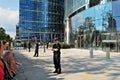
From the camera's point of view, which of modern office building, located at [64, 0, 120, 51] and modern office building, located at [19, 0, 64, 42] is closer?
modern office building, located at [64, 0, 120, 51]

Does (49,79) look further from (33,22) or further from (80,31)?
(33,22)

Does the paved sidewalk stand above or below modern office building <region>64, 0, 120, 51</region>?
below

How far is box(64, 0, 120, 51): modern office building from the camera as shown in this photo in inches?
1499

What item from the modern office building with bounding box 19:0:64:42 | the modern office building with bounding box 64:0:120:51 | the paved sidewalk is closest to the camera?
the paved sidewalk

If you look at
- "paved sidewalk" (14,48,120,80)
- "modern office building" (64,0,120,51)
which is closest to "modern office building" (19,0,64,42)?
"modern office building" (64,0,120,51)

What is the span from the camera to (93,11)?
43.9 meters

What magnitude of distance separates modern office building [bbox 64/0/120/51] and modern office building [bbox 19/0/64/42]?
1608 inches

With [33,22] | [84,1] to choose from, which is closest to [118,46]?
[84,1]

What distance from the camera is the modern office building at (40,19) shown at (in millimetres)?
94525

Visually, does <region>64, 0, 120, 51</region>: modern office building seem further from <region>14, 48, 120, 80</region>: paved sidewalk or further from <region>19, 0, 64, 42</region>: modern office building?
<region>19, 0, 64, 42</region>: modern office building

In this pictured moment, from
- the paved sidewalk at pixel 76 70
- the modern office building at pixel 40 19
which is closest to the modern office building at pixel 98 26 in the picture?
the paved sidewalk at pixel 76 70

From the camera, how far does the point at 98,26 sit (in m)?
41.9

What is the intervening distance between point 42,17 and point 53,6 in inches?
241

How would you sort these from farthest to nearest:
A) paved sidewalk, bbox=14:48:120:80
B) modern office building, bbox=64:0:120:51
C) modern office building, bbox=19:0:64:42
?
modern office building, bbox=19:0:64:42
modern office building, bbox=64:0:120:51
paved sidewalk, bbox=14:48:120:80
